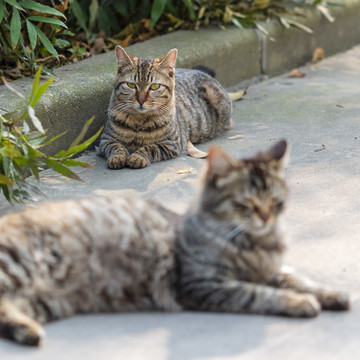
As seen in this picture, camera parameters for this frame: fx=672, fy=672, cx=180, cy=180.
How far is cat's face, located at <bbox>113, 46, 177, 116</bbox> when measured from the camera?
568 centimetres

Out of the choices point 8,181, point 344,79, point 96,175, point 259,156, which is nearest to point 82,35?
point 96,175

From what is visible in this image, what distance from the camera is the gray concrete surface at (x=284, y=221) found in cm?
274

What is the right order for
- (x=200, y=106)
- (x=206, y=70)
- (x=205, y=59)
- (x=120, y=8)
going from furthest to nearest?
(x=120, y=8) → (x=205, y=59) → (x=206, y=70) → (x=200, y=106)

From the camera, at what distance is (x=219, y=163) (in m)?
3.00

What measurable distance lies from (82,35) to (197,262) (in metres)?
4.91

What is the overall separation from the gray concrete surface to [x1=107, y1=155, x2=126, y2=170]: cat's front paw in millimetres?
69

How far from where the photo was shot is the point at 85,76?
608 centimetres

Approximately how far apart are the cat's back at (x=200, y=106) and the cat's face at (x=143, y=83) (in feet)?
1.50

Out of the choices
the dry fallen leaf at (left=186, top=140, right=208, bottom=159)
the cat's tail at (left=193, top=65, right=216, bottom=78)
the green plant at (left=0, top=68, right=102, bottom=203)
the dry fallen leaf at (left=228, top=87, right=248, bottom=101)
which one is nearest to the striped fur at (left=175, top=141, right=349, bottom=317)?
the green plant at (left=0, top=68, right=102, bottom=203)

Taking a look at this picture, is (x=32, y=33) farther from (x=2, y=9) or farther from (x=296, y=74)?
(x=296, y=74)

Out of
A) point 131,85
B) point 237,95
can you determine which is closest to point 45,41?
point 131,85

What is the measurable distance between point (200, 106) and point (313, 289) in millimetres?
3734

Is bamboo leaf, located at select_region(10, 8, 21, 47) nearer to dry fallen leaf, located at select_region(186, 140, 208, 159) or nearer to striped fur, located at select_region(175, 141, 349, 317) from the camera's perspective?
dry fallen leaf, located at select_region(186, 140, 208, 159)

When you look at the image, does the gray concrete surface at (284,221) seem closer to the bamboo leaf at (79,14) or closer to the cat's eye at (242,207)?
the cat's eye at (242,207)
